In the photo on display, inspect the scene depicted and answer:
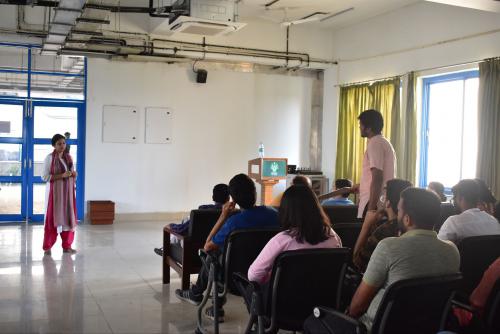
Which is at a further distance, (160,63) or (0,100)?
(160,63)

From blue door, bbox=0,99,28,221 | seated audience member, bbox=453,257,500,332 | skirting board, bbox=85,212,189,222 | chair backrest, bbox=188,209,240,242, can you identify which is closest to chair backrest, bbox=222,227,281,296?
chair backrest, bbox=188,209,240,242

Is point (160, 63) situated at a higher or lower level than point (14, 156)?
higher

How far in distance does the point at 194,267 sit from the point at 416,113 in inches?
192

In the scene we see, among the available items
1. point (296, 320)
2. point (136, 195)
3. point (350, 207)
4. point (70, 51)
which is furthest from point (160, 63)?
point (296, 320)

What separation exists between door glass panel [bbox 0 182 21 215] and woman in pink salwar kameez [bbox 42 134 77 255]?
2974mm

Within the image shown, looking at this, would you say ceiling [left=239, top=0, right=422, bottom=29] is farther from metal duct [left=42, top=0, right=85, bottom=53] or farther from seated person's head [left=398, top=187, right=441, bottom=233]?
seated person's head [left=398, top=187, right=441, bottom=233]

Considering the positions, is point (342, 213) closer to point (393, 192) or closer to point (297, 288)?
point (393, 192)

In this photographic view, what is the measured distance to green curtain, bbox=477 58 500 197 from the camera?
6.67 meters

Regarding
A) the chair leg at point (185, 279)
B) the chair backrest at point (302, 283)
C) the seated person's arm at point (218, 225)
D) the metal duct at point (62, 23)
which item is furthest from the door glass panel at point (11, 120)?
the chair backrest at point (302, 283)

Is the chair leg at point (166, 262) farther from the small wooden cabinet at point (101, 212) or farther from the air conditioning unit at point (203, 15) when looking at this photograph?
the small wooden cabinet at point (101, 212)

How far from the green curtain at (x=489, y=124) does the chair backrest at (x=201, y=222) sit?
3.98 meters

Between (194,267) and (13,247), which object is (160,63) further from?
(194,267)

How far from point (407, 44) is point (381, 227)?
6036mm

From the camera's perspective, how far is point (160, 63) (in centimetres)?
970
